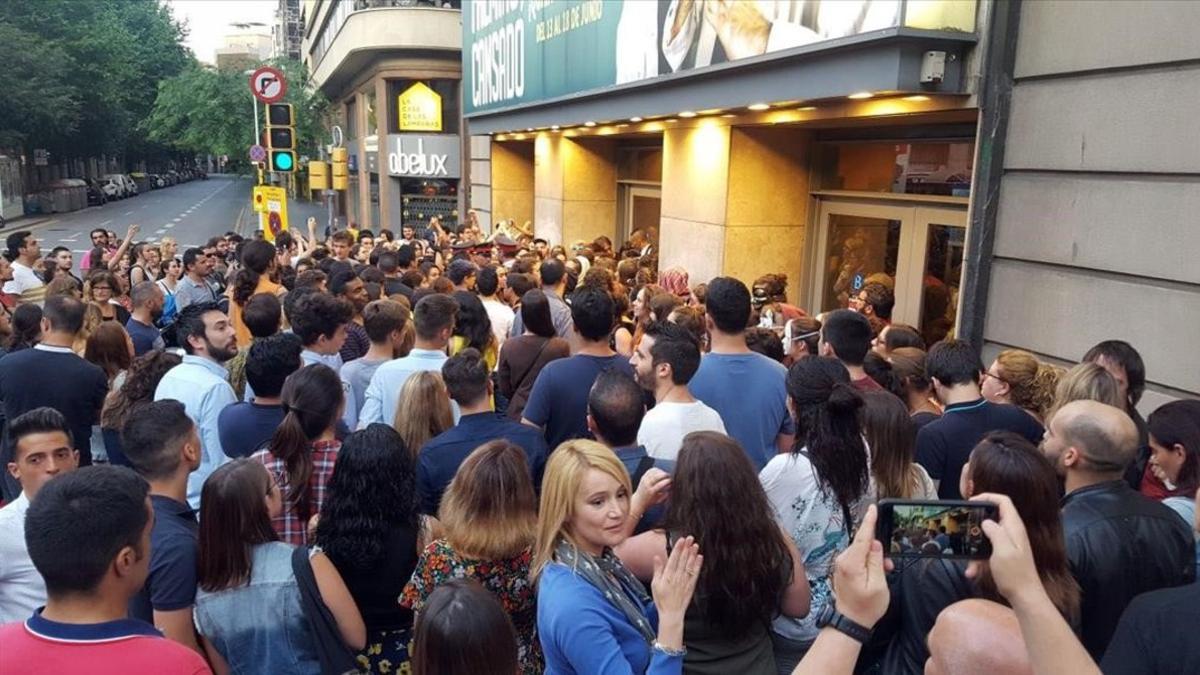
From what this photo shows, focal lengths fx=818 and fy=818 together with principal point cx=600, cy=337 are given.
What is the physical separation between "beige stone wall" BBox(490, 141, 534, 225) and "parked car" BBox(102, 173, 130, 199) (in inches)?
1856

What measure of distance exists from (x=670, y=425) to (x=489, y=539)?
1.32m

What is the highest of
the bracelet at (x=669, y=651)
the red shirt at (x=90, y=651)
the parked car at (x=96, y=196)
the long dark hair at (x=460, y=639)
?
the long dark hair at (x=460, y=639)

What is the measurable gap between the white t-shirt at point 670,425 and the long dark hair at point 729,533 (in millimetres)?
1287

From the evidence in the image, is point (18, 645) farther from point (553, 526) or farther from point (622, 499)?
point (622, 499)

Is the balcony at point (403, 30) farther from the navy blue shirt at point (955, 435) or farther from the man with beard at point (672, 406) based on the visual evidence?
the navy blue shirt at point (955, 435)

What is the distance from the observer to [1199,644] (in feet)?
6.48

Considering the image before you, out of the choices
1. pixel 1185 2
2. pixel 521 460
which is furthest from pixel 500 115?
pixel 521 460

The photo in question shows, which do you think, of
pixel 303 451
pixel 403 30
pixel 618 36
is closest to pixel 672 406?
pixel 303 451

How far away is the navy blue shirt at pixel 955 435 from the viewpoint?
411 centimetres

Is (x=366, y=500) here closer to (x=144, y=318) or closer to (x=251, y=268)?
(x=144, y=318)

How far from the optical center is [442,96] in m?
27.1

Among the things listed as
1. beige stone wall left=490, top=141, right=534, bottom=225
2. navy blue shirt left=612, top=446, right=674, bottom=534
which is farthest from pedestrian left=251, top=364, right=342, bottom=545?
beige stone wall left=490, top=141, right=534, bottom=225

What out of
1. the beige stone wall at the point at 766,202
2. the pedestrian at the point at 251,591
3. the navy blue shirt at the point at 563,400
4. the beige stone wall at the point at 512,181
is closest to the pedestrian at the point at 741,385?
the navy blue shirt at the point at 563,400

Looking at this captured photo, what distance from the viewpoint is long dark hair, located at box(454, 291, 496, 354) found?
6.27m
